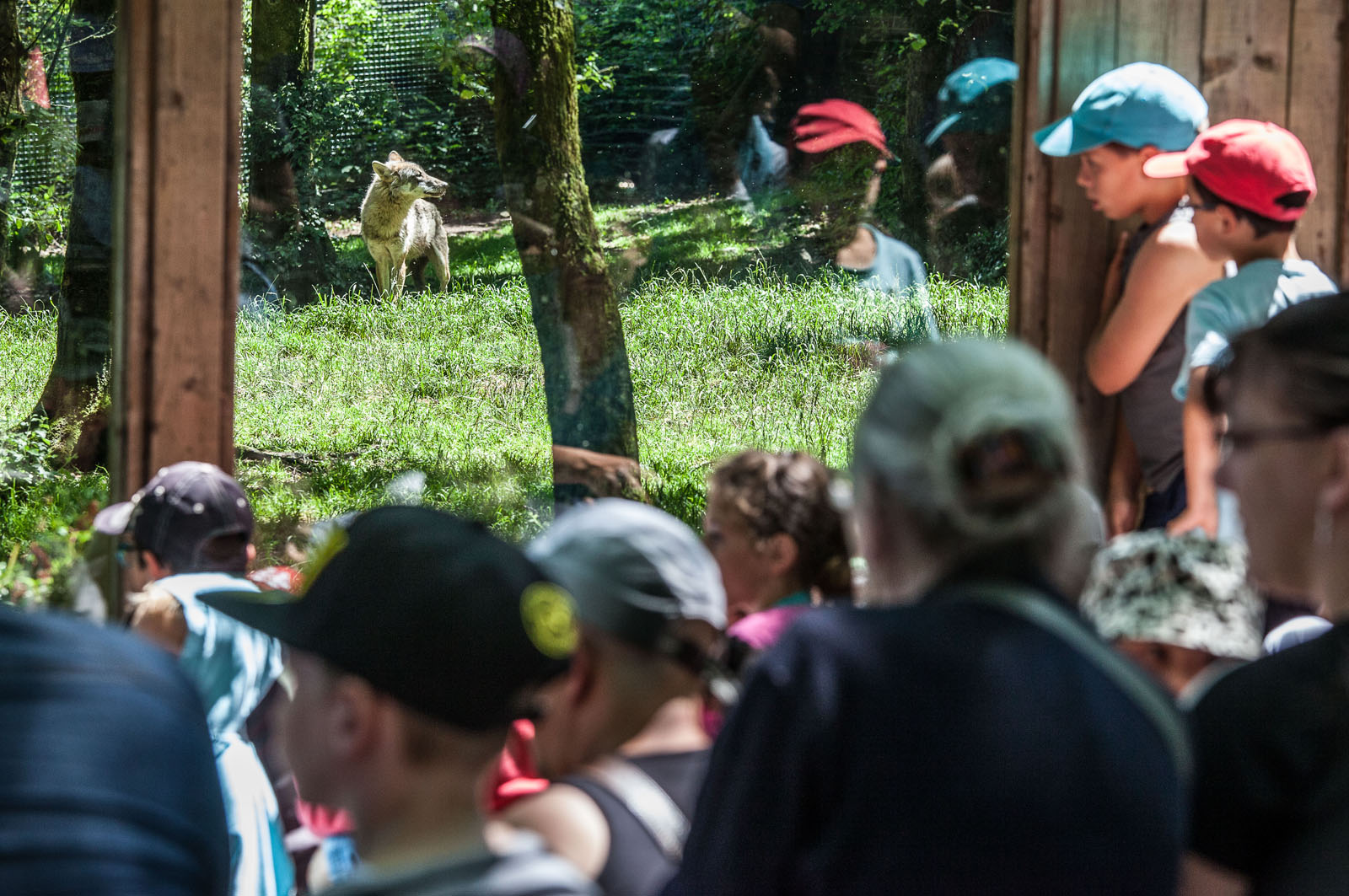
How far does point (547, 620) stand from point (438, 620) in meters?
0.11

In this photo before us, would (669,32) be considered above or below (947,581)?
above

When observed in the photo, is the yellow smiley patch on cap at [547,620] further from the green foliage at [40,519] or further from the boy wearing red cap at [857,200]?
the boy wearing red cap at [857,200]

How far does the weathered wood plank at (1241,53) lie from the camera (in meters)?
4.00

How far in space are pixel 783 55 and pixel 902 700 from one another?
3.40 meters

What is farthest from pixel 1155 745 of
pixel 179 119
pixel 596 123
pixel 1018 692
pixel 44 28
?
pixel 44 28

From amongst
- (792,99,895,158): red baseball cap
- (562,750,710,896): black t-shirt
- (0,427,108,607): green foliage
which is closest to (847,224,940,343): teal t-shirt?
(792,99,895,158): red baseball cap

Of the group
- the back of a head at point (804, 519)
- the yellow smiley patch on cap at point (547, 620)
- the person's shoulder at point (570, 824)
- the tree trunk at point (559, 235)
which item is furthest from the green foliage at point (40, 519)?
the yellow smiley patch on cap at point (547, 620)

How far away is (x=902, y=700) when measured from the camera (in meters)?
1.33

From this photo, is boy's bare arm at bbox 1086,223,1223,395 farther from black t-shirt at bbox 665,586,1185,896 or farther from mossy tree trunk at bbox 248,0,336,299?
black t-shirt at bbox 665,586,1185,896

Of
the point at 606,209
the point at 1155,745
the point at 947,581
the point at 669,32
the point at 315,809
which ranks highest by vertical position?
the point at 669,32

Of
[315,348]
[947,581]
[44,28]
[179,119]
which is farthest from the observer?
[315,348]

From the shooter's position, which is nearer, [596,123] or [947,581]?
[947,581]

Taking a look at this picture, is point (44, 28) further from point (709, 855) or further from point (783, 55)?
point (709, 855)

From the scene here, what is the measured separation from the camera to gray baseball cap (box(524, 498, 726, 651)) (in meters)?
1.78
